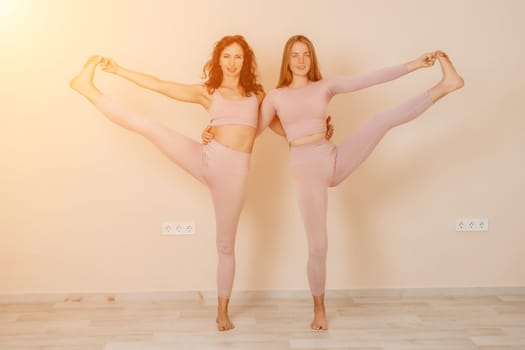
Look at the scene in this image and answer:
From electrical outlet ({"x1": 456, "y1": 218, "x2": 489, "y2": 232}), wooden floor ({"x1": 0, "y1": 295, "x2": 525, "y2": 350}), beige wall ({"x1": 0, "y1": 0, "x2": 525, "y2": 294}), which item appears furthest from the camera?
electrical outlet ({"x1": 456, "y1": 218, "x2": 489, "y2": 232})

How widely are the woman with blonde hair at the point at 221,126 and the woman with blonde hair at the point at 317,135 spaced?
180 millimetres

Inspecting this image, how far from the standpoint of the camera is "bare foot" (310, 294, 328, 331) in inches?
113

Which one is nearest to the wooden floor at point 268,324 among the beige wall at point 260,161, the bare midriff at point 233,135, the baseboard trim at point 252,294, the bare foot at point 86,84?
the baseboard trim at point 252,294

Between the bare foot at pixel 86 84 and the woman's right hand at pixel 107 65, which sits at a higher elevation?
the woman's right hand at pixel 107 65

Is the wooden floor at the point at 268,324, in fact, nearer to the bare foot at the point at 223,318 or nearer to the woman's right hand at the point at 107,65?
the bare foot at the point at 223,318

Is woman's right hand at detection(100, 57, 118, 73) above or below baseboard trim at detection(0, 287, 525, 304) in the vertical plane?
above

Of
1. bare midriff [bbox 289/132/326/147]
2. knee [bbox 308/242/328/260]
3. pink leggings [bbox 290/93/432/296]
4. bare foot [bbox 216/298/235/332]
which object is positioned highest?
bare midriff [bbox 289/132/326/147]

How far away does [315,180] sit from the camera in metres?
2.81

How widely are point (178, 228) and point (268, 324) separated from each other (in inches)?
32.6

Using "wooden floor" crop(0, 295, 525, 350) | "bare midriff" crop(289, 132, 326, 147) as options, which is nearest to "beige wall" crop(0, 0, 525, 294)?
"wooden floor" crop(0, 295, 525, 350)

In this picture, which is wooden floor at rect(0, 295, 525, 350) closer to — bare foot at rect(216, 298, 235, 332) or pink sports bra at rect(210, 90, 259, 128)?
bare foot at rect(216, 298, 235, 332)

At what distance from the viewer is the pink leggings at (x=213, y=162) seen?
9.20 ft

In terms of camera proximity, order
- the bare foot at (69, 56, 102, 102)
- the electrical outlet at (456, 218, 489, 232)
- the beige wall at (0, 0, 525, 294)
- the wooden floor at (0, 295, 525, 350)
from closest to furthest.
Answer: the wooden floor at (0, 295, 525, 350) → the bare foot at (69, 56, 102, 102) → the beige wall at (0, 0, 525, 294) → the electrical outlet at (456, 218, 489, 232)

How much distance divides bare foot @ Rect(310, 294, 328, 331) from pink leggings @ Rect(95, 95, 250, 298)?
53 cm
